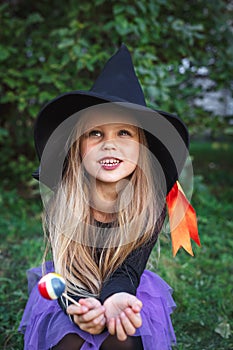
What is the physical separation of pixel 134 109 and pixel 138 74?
1.46 m

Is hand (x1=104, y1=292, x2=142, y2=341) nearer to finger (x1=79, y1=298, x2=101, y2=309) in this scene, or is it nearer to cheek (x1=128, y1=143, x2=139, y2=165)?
finger (x1=79, y1=298, x2=101, y2=309)

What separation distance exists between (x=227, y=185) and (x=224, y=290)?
2415mm

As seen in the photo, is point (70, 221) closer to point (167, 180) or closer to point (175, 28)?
point (167, 180)

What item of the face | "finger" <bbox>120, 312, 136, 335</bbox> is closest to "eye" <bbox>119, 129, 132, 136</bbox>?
the face

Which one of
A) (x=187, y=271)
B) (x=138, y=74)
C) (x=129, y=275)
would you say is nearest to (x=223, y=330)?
(x=187, y=271)

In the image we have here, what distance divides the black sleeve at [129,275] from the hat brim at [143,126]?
0.92 ft

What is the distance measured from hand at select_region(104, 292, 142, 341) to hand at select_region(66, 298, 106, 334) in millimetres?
29

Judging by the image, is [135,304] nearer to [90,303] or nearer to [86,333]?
[90,303]

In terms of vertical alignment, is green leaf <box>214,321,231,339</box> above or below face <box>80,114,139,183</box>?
below

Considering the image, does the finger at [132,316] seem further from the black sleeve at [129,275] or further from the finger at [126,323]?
the black sleeve at [129,275]

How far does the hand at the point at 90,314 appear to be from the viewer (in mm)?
1421

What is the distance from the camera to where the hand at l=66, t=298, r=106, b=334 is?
55.9 inches

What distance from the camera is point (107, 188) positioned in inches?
71.9

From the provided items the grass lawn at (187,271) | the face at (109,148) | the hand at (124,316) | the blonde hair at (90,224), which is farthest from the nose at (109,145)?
the grass lawn at (187,271)
